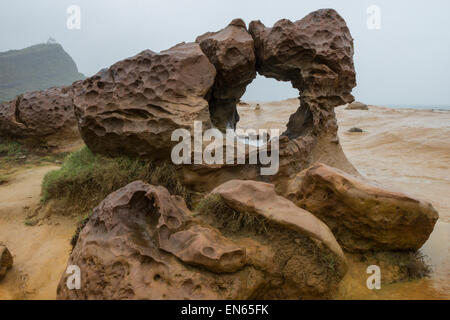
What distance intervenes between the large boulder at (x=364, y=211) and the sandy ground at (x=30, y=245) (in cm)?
240

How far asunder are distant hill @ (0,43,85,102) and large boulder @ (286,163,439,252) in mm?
23166

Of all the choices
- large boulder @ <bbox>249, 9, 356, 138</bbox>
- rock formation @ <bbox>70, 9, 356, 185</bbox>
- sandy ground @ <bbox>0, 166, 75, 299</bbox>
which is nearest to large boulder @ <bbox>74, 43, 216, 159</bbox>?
rock formation @ <bbox>70, 9, 356, 185</bbox>

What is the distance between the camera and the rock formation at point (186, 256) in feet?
6.18

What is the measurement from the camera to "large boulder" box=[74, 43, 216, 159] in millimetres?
3645

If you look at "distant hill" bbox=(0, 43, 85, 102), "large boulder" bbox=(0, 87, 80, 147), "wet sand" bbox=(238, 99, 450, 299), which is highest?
"distant hill" bbox=(0, 43, 85, 102)

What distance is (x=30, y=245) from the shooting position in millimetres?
3131

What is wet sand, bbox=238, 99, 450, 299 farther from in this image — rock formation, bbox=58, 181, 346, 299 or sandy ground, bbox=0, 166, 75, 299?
sandy ground, bbox=0, 166, 75, 299

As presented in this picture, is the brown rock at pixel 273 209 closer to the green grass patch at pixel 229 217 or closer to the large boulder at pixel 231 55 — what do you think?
the green grass patch at pixel 229 217

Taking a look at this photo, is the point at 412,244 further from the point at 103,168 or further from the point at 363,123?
the point at 363,123

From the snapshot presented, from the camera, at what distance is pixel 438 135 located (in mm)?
9078

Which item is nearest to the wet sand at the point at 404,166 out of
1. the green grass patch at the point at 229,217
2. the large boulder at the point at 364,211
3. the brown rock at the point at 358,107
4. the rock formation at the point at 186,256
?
the large boulder at the point at 364,211

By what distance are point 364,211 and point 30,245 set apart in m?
3.39
